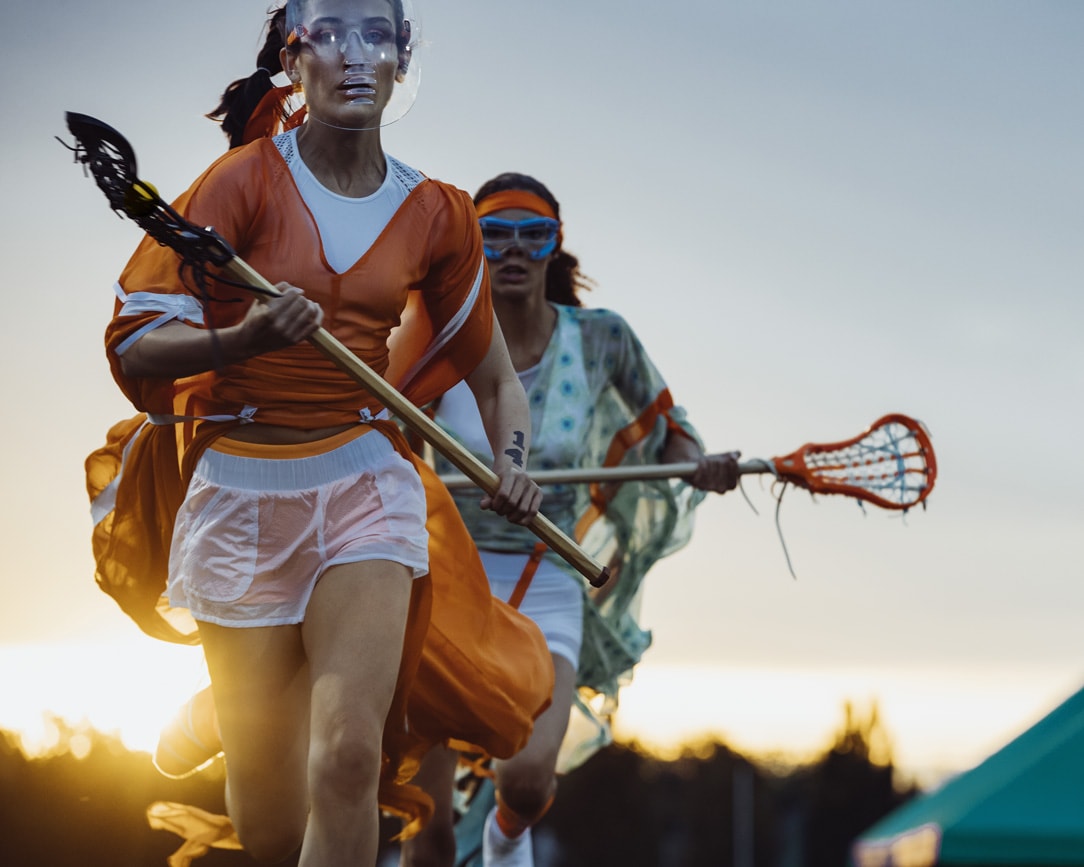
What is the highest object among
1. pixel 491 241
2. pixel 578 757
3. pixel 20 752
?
pixel 20 752

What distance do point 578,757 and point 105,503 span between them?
3241mm

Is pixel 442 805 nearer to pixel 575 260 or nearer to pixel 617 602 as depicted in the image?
pixel 617 602

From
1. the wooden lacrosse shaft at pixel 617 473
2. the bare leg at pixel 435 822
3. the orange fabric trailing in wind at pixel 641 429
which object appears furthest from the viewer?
the orange fabric trailing in wind at pixel 641 429

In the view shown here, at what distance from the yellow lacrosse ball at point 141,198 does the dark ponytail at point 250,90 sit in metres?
0.72

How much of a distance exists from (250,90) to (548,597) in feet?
8.76

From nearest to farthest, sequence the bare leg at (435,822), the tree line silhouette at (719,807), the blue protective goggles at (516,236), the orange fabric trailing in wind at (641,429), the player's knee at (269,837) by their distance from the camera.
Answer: the player's knee at (269,837) → the bare leg at (435,822) → the blue protective goggles at (516,236) → the orange fabric trailing in wind at (641,429) → the tree line silhouette at (719,807)

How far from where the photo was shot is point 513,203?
7.16 metres

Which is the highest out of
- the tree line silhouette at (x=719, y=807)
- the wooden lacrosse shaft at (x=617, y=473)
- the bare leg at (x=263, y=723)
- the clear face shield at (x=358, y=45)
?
the tree line silhouette at (x=719, y=807)

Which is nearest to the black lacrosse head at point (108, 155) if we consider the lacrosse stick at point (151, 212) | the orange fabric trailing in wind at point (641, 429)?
the lacrosse stick at point (151, 212)

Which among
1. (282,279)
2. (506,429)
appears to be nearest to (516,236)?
(506,429)

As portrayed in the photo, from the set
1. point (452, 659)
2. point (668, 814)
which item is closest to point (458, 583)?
point (452, 659)

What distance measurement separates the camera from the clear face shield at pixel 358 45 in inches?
175

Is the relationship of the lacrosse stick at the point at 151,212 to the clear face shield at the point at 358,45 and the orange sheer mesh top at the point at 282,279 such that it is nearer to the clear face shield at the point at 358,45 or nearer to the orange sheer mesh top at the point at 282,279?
the orange sheer mesh top at the point at 282,279

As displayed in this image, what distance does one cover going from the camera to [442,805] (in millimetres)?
6465
